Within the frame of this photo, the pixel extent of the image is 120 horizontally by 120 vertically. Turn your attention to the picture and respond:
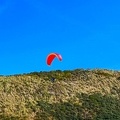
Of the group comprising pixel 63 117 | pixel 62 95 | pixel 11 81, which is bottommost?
pixel 63 117

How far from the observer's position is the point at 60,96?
79.4ft

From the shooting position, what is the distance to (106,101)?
80.8ft

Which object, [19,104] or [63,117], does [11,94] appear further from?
[63,117]

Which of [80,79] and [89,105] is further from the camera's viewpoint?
[80,79]

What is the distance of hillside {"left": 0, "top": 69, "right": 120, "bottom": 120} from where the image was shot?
22703 millimetres

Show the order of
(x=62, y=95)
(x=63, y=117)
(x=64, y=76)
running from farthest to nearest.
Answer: (x=64, y=76) < (x=62, y=95) < (x=63, y=117)

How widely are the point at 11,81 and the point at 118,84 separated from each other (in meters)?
5.49

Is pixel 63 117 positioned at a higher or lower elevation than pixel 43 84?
lower

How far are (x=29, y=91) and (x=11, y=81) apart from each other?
1154 millimetres

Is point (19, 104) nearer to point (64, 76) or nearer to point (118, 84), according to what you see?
point (64, 76)

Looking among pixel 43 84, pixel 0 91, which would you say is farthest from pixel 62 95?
pixel 0 91

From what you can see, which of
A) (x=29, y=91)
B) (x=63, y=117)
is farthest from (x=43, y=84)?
(x=63, y=117)

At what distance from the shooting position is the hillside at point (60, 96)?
22703mm

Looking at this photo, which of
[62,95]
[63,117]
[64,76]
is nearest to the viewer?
[63,117]
